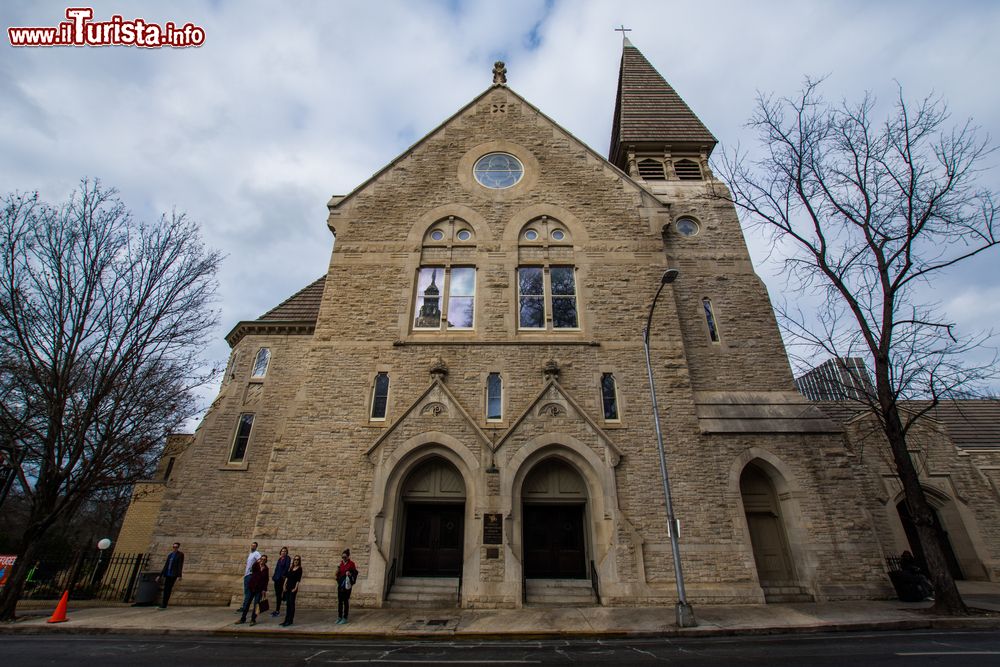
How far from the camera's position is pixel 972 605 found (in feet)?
36.7

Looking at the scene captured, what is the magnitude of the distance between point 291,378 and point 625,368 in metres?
12.8

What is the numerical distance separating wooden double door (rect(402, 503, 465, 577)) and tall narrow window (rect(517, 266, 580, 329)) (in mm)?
6366

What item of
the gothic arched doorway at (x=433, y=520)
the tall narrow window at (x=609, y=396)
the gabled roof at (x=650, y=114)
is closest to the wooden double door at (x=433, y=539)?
the gothic arched doorway at (x=433, y=520)

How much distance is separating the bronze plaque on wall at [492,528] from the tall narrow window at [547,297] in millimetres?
6063

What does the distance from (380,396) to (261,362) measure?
7.51 metres

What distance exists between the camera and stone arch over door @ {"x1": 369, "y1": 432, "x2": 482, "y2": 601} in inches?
475

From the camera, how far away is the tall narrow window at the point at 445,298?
610 inches

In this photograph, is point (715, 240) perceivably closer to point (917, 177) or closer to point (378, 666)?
point (917, 177)

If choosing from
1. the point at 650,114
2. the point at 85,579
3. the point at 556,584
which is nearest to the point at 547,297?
the point at 556,584

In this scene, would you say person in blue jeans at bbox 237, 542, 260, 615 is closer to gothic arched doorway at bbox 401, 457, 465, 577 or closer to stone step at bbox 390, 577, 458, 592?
stone step at bbox 390, 577, 458, 592

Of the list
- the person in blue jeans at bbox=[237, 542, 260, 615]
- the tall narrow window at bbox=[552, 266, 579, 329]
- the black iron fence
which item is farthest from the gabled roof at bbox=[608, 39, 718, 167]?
the black iron fence

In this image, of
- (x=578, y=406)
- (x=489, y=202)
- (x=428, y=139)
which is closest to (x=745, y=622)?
(x=578, y=406)

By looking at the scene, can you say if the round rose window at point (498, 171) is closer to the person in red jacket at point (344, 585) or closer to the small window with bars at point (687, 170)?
the small window with bars at point (687, 170)

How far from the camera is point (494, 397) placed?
14.1 metres
